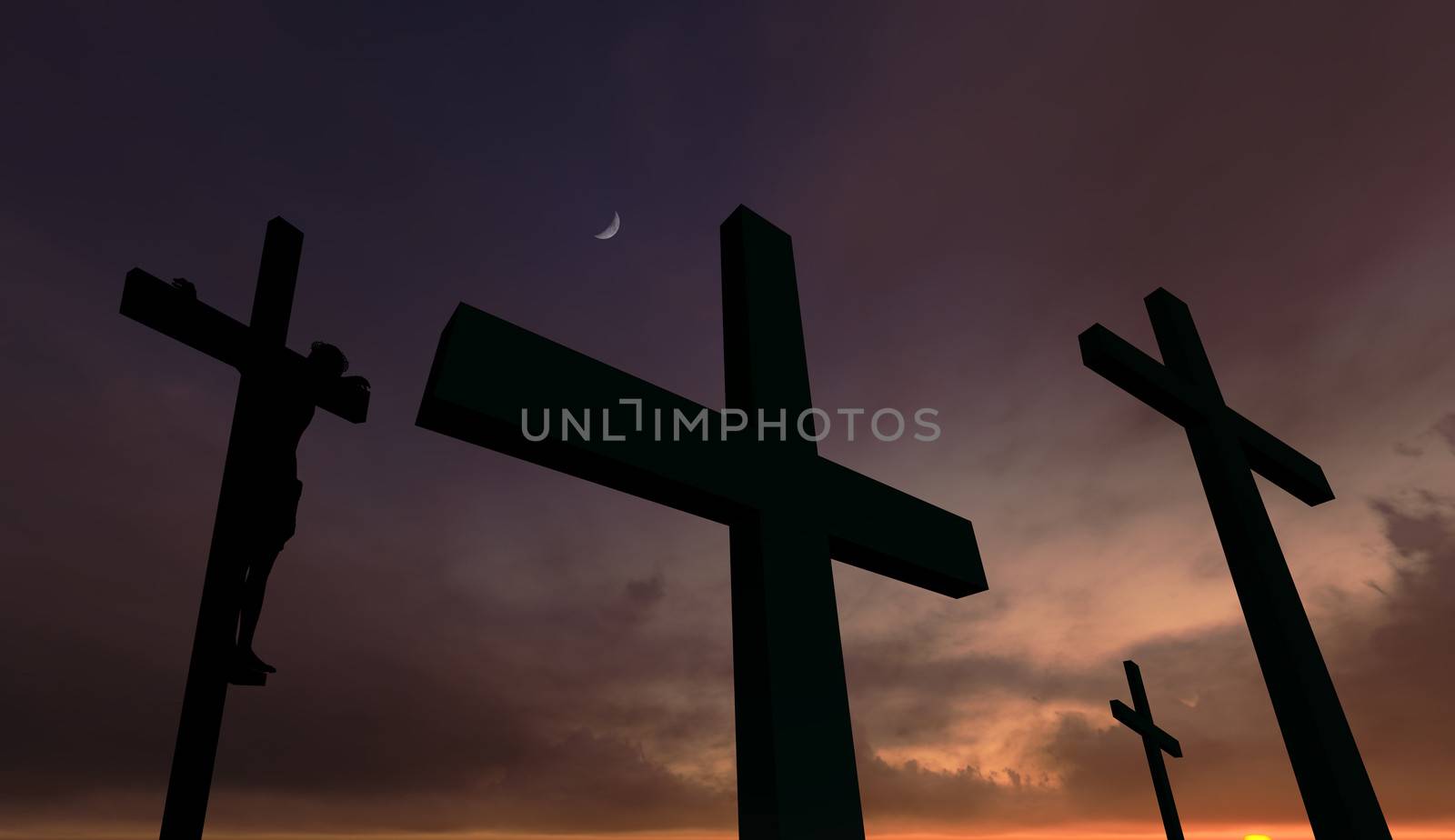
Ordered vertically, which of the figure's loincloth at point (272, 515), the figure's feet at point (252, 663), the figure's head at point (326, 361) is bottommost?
the figure's feet at point (252, 663)

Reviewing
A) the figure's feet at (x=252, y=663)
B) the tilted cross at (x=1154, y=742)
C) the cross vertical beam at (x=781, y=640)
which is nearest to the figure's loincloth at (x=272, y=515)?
the figure's feet at (x=252, y=663)

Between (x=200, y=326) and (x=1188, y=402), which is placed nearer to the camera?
(x=200, y=326)

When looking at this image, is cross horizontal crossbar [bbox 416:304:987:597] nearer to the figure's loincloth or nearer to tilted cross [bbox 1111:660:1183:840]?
the figure's loincloth

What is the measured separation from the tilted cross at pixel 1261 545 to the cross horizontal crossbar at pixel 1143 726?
7403 mm

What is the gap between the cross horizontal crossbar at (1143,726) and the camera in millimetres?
12586

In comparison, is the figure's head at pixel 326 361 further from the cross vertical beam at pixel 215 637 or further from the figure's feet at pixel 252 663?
the figure's feet at pixel 252 663

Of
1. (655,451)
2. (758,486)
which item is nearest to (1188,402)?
(758,486)

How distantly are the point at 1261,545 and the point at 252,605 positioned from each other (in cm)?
544

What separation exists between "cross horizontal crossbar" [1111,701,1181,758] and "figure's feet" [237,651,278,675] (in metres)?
12.9

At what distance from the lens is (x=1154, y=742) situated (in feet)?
41.2

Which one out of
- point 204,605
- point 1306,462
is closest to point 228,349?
point 204,605

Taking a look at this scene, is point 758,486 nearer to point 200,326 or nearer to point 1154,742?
point 200,326

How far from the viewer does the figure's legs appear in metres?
2.82

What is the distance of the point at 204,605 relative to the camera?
2.76 meters
